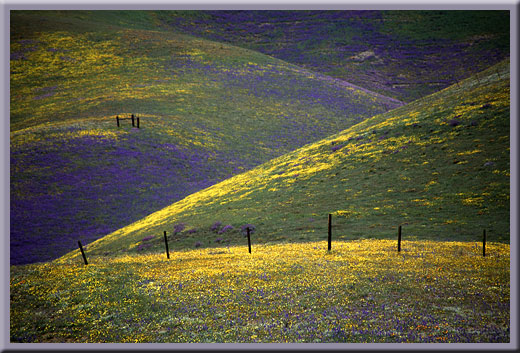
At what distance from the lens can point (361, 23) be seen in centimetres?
13738

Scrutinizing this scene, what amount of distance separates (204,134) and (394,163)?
3490 cm

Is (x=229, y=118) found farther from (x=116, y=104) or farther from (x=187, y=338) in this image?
(x=187, y=338)

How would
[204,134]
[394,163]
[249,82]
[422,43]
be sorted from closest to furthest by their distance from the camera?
[394,163], [204,134], [249,82], [422,43]

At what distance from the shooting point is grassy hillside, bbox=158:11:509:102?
106 meters

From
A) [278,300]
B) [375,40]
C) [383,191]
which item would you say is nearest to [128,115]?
[383,191]

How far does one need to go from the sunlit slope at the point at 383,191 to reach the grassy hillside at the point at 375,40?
6281 centimetres

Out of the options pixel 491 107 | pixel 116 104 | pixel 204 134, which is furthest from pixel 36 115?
pixel 491 107

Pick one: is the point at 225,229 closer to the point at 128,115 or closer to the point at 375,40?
the point at 128,115

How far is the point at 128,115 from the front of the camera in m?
64.0

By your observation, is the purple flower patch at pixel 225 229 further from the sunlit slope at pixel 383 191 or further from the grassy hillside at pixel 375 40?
the grassy hillside at pixel 375 40

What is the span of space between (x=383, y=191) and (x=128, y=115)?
45191 mm

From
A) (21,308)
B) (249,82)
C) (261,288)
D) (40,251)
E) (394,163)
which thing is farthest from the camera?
(249,82)

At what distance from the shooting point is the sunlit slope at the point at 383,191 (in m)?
26.8

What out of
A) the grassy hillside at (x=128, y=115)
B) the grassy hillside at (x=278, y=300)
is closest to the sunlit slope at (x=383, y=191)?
the grassy hillside at (x=128, y=115)
